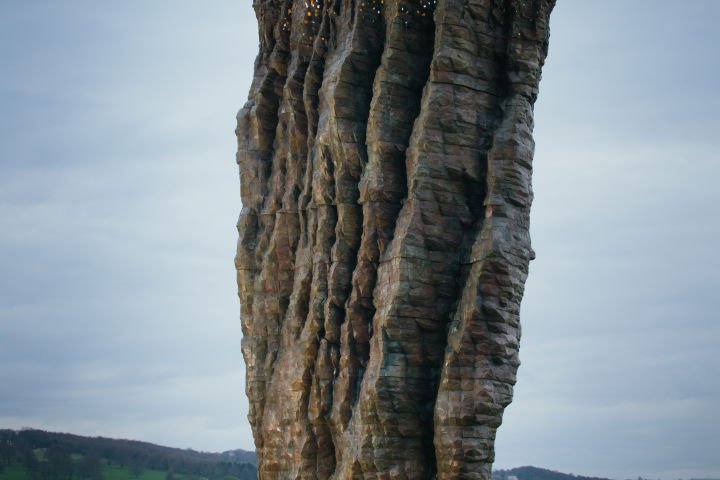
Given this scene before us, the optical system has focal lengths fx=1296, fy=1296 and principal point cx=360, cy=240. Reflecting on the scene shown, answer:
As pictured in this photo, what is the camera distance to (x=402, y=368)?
2959 cm

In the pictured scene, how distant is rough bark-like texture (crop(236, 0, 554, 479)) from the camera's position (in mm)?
28938

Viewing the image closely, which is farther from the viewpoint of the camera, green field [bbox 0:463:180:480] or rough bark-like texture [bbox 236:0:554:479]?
green field [bbox 0:463:180:480]

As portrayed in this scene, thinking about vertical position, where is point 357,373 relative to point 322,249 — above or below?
below

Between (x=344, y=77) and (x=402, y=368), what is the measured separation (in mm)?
7590

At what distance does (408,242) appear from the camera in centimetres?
2977

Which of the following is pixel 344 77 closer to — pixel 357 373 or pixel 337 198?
pixel 337 198

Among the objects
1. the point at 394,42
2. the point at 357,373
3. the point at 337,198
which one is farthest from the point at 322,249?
the point at 394,42

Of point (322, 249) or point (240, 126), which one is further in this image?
point (240, 126)

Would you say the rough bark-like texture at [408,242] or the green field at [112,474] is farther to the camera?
the green field at [112,474]

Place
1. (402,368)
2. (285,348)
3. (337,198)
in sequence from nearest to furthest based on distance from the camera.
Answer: (402,368), (337,198), (285,348)

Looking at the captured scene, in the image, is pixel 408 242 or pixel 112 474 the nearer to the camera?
pixel 408 242

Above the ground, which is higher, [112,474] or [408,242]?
[408,242]

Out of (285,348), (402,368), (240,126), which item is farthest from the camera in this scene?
(240,126)

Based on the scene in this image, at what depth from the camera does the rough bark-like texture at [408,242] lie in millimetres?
28938
